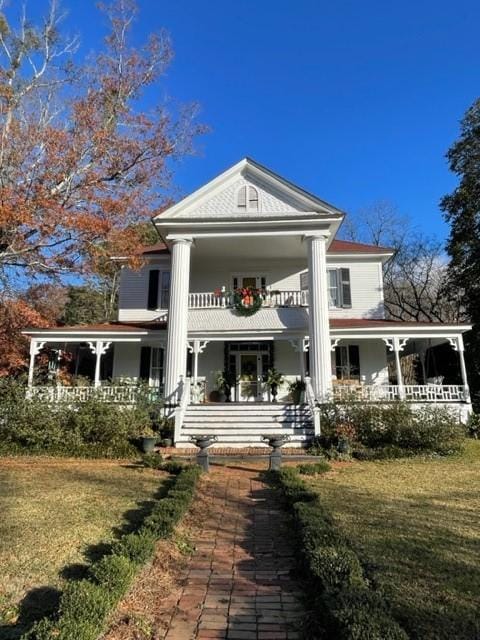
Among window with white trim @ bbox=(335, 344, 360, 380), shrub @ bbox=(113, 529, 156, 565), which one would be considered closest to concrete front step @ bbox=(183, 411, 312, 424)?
window with white trim @ bbox=(335, 344, 360, 380)

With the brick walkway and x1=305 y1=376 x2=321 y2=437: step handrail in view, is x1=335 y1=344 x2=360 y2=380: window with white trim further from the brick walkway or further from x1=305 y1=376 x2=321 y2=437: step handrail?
the brick walkway

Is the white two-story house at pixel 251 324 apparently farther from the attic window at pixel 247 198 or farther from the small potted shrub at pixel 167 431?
the small potted shrub at pixel 167 431

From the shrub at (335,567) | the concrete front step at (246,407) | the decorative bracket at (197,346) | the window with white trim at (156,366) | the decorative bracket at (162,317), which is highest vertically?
the decorative bracket at (162,317)

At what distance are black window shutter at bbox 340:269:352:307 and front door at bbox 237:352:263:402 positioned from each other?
15.0 ft

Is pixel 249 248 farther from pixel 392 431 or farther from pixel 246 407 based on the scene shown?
pixel 392 431

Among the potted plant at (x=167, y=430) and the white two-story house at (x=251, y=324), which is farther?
the white two-story house at (x=251, y=324)

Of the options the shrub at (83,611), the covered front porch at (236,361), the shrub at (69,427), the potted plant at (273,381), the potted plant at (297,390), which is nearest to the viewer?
the shrub at (83,611)

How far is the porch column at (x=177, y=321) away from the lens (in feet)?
52.5

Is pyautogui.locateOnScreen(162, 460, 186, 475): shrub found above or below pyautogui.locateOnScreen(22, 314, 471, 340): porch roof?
below

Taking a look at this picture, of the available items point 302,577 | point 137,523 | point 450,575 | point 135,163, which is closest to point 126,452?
point 137,523

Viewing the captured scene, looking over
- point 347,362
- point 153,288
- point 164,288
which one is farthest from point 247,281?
point 347,362

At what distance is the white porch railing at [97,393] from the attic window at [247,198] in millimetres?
8030

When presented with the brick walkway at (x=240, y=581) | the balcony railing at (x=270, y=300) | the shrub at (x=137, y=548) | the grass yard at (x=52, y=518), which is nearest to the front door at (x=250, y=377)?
the balcony railing at (x=270, y=300)

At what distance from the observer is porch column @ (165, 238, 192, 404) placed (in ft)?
52.5
